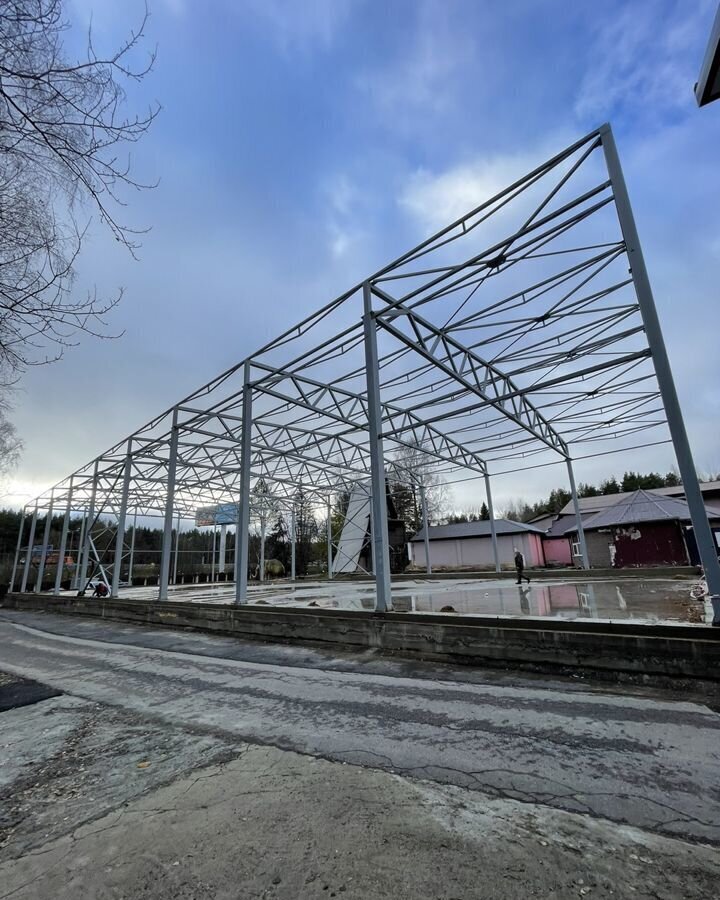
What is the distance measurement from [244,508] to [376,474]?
14.4ft

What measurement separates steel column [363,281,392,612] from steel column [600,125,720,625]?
4392 mm

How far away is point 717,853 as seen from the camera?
197cm

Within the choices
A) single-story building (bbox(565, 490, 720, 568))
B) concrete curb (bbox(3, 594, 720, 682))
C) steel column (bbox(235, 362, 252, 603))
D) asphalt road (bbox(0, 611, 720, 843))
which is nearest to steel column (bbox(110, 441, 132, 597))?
steel column (bbox(235, 362, 252, 603))

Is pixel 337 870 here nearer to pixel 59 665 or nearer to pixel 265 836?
pixel 265 836

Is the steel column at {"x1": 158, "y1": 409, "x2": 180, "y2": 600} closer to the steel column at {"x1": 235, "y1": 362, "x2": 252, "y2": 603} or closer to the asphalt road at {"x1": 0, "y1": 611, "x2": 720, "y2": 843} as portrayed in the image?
the steel column at {"x1": 235, "y1": 362, "x2": 252, "y2": 603}

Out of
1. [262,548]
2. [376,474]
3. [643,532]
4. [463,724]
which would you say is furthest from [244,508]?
[643,532]

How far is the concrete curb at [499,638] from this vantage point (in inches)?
175

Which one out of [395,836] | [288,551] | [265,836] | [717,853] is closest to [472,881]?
[395,836]

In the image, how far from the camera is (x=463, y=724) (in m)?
3.67

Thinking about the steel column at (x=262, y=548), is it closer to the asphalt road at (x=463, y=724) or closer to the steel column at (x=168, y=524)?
the steel column at (x=168, y=524)

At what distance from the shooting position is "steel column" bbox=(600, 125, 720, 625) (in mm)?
4805

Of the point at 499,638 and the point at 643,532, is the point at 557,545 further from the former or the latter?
the point at 499,638

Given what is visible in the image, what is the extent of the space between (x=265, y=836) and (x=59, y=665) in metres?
7.25

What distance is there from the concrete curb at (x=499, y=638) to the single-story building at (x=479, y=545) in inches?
951
